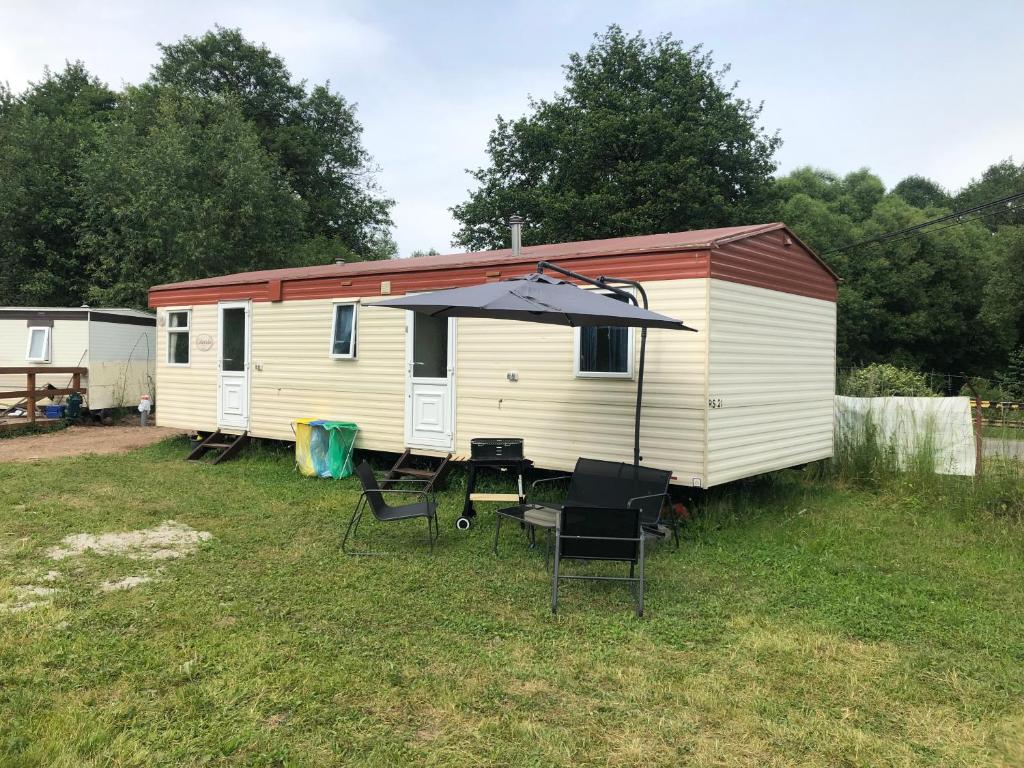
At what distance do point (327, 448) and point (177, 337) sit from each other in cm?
444

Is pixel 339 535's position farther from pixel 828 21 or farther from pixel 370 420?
pixel 828 21

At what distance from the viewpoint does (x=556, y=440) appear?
24.5 feet

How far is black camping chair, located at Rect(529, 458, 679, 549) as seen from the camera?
5996 millimetres

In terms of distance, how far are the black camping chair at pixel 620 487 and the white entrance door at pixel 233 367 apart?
6.05 metres

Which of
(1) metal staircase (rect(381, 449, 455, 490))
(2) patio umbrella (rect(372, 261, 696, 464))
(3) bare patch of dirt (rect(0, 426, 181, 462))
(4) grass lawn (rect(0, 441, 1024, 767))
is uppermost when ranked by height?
(2) patio umbrella (rect(372, 261, 696, 464))

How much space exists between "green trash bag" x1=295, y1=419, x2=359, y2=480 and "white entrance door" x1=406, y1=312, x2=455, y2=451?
0.90 m

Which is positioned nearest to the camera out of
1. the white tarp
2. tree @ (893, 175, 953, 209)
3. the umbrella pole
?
the umbrella pole

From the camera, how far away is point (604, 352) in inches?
285

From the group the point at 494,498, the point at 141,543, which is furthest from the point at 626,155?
the point at 141,543

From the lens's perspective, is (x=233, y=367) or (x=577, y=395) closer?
(x=577, y=395)

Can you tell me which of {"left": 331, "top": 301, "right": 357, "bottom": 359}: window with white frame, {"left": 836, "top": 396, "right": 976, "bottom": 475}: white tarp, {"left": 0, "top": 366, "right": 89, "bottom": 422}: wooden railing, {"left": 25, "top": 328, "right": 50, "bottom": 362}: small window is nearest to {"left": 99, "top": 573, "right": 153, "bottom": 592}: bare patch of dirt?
{"left": 331, "top": 301, "right": 357, "bottom": 359}: window with white frame

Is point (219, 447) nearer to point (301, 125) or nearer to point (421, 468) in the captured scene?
point (421, 468)

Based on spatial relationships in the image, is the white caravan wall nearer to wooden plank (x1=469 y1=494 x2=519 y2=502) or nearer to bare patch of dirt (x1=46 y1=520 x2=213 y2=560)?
bare patch of dirt (x1=46 y1=520 x2=213 y2=560)

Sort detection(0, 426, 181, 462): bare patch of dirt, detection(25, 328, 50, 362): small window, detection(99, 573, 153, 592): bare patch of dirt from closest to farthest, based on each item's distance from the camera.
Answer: detection(99, 573, 153, 592): bare patch of dirt, detection(0, 426, 181, 462): bare patch of dirt, detection(25, 328, 50, 362): small window
